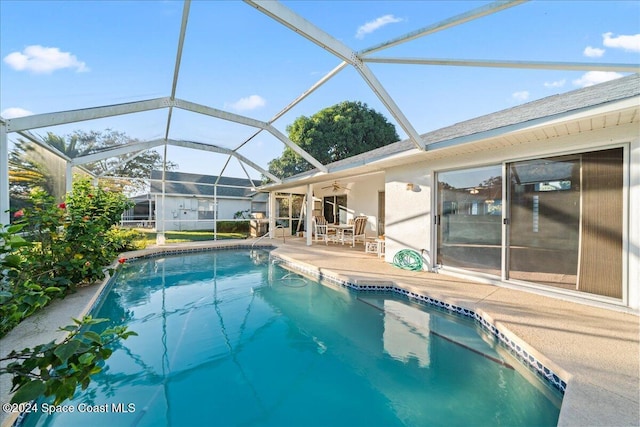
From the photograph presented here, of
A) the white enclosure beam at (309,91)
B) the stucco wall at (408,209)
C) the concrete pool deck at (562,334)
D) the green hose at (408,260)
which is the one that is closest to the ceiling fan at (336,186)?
the stucco wall at (408,209)

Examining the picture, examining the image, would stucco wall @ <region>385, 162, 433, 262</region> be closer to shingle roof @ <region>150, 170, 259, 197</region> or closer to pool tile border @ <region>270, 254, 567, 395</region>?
pool tile border @ <region>270, 254, 567, 395</region>

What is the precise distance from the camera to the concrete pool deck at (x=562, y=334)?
2137 millimetres

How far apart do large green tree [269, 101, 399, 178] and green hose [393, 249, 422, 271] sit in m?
13.9

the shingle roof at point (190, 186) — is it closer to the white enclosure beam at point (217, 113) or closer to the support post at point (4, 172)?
the white enclosure beam at point (217, 113)

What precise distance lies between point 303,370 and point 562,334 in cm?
311

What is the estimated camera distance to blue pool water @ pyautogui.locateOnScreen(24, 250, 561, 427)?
253 cm

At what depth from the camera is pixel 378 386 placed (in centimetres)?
293

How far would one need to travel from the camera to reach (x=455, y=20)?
132 inches

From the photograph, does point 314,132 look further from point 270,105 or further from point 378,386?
point 378,386

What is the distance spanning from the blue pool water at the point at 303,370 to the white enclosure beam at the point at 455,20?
408 cm

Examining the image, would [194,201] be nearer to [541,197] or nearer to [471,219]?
[471,219]

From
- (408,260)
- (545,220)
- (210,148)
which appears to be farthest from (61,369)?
(210,148)

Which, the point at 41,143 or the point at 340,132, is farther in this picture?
the point at 340,132

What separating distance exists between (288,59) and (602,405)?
626 centimetres
